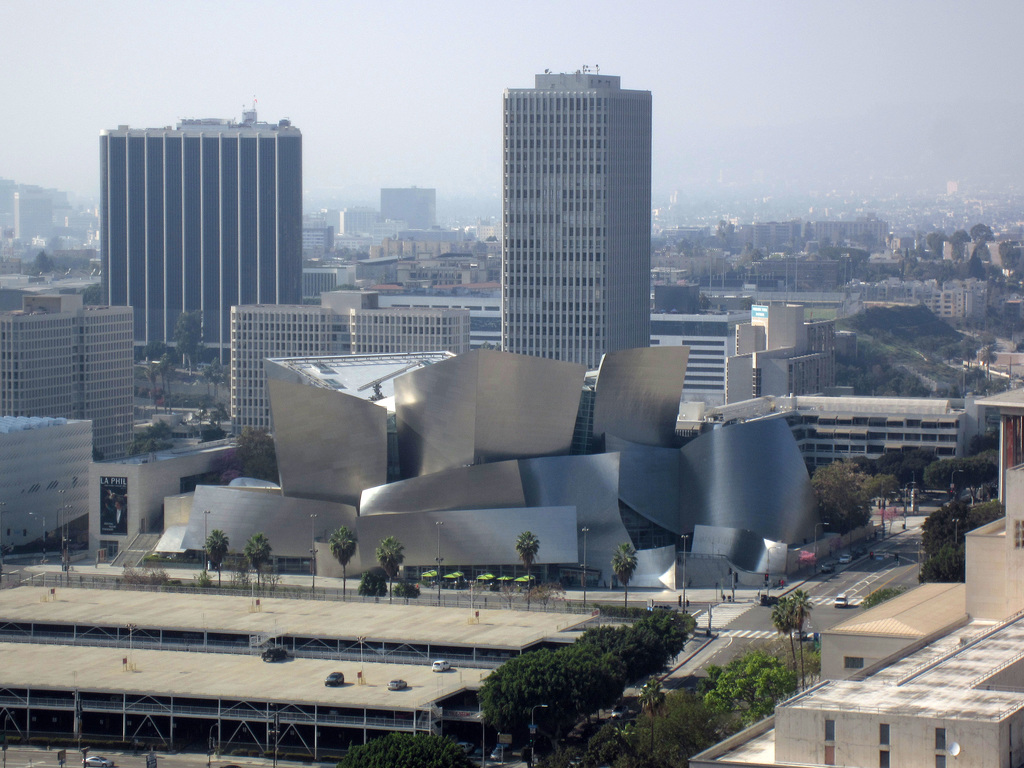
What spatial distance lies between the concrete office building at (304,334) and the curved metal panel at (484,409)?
198 ft

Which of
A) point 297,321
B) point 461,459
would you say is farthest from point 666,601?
point 297,321

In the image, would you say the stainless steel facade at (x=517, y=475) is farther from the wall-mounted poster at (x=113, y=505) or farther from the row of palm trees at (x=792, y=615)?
the row of palm trees at (x=792, y=615)

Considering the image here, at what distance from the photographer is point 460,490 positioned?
3730 inches

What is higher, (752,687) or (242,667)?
(752,687)

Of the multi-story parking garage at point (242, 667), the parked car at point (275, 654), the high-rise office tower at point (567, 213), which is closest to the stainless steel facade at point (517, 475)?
the multi-story parking garage at point (242, 667)

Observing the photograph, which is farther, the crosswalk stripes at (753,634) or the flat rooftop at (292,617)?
the crosswalk stripes at (753,634)

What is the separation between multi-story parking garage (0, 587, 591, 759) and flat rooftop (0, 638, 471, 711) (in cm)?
8

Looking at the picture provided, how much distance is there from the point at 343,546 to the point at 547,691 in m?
31.6

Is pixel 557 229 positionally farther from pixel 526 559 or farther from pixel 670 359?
pixel 526 559

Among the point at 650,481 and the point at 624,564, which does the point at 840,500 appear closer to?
the point at 650,481

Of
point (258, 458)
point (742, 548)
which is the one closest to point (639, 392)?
point (742, 548)

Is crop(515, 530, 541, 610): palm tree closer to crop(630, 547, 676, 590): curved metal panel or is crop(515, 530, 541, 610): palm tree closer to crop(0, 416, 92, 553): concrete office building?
crop(630, 547, 676, 590): curved metal panel

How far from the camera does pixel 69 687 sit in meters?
69.2

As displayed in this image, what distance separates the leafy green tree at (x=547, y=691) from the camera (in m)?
64.1
